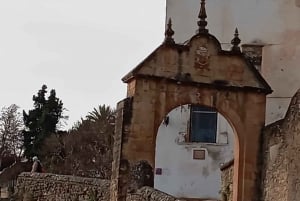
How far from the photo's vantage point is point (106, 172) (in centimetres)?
4094

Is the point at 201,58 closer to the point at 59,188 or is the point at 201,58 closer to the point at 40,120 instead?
the point at 59,188

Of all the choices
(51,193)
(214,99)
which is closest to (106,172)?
(51,193)

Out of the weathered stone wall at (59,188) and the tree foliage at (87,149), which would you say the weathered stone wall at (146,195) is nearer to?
the weathered stone wall at (59,188)

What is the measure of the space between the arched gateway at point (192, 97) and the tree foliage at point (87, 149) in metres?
22.0

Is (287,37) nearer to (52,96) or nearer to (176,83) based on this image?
(176,83)

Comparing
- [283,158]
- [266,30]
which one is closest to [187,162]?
[266,30]

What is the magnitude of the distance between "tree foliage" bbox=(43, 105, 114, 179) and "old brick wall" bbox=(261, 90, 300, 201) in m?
22.5

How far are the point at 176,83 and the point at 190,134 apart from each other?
32.5ft

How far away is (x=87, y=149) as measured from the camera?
44500 millimetres

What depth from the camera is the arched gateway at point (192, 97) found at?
1831cm

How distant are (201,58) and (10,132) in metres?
42.3

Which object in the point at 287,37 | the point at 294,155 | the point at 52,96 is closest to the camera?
the point at 294,155

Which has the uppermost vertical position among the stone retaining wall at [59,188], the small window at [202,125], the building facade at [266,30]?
the building facade at [266,30]

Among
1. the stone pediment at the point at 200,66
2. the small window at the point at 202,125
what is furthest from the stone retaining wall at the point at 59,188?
the stone pediment at the point at 200,66
